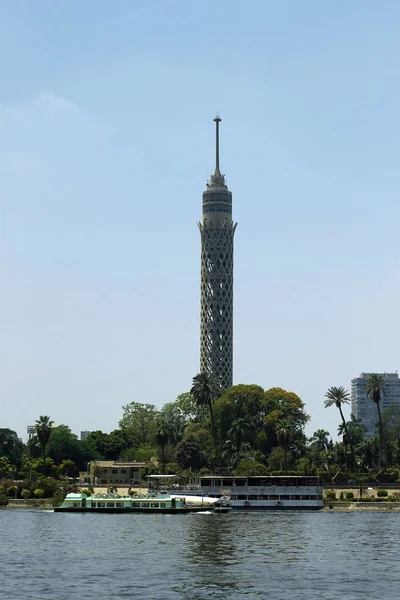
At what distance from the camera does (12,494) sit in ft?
578

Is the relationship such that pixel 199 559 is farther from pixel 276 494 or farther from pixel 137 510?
pixel 276 494

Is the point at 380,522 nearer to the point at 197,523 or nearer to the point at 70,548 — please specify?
the point at 197,523

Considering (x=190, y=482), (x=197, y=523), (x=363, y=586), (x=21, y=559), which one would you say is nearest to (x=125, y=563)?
→ (x=21, y=559)

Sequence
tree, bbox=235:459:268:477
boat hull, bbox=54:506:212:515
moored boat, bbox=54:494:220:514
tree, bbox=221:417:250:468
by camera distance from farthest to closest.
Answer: tree, bbox=221:417:250:468 → tree, bbox=235:459:268:477 → moored boat, bbox=54:494:220:514 → boat hull, bbox=54:506:212:515

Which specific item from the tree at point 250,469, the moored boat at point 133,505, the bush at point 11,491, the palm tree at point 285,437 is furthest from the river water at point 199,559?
the palm tree at point 285,437

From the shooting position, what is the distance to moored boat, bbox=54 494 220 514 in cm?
14838

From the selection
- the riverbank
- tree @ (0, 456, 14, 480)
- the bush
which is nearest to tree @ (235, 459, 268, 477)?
the riverbank

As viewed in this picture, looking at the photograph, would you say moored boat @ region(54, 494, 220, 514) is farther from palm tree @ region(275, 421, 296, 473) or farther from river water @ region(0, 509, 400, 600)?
palm tree @ region(275, 421, 296, 473)

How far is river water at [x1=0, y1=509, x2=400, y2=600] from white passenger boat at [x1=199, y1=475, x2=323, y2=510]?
26352 mm

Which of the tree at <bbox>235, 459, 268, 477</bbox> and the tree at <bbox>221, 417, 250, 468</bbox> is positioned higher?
the tree at <bbox>221, 417, 250, 468</bbox>

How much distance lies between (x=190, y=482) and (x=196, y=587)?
113789 millimetres

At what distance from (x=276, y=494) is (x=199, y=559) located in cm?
7675

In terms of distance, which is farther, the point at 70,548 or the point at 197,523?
the point at 197,523

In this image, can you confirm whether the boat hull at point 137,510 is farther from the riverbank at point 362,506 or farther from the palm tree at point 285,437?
the palm tree at point 285,437
